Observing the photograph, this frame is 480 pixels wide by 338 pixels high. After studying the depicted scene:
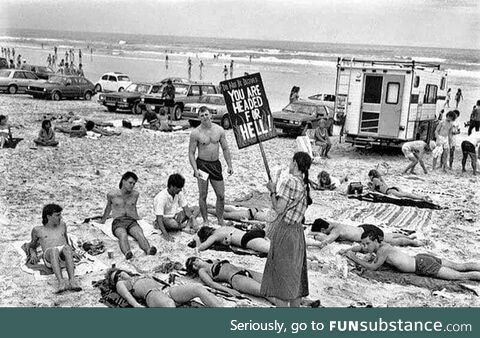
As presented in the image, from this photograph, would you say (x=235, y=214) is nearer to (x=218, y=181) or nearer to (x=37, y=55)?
(x=218, y=181)

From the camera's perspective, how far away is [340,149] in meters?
14.6

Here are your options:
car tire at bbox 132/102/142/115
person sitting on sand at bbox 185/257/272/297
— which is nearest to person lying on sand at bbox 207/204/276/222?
person sitting on sand at bbox 185/257/272/297

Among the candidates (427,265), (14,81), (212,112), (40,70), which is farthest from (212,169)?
(40,70)

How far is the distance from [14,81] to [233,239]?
59.1 feet

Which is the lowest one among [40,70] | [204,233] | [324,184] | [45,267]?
[45,267]

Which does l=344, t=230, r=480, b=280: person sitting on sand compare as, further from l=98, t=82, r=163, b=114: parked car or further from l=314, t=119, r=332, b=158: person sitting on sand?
l=98, t=82, r=163, b=114: parked car

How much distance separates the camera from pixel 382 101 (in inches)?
530

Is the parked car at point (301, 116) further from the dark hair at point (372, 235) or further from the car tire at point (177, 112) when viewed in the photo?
the dark hair at point (372, 235)

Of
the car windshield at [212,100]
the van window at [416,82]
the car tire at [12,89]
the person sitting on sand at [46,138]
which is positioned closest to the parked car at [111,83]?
the car tire at [12,89]

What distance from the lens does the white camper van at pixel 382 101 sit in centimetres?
1317

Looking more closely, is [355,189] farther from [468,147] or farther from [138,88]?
[138,88]

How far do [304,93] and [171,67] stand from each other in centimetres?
1793

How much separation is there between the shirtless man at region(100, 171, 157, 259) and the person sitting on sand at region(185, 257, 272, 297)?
86cm
